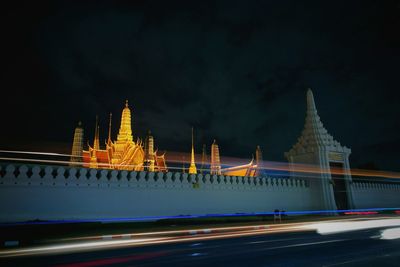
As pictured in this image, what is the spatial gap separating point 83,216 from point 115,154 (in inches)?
921

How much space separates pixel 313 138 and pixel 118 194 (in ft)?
59.8

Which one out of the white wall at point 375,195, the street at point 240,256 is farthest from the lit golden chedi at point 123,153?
the street at point 240,256

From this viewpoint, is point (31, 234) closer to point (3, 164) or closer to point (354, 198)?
point (3, 164)

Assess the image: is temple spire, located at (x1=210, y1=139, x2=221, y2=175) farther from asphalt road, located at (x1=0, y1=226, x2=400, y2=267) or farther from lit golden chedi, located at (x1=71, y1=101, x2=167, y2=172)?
asphalt road, located at (x1=0, y1=226, x2=400, y2=267)

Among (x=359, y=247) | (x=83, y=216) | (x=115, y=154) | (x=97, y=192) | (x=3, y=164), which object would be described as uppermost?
(x=115, y=154)

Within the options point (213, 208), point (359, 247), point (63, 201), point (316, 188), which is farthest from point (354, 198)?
point (63, 201)

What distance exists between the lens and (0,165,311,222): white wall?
13156 mm

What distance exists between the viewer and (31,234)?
10586 mm

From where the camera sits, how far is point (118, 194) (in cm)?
1554

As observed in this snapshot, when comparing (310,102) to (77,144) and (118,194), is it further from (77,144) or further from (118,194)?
(77,144)

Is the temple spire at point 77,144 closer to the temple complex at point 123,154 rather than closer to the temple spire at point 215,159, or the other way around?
the temple complex at point 123,154

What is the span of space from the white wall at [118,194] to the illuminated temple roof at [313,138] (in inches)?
245

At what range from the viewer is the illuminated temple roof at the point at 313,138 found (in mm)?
25594

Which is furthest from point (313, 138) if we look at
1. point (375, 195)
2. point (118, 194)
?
point (118, 194)
